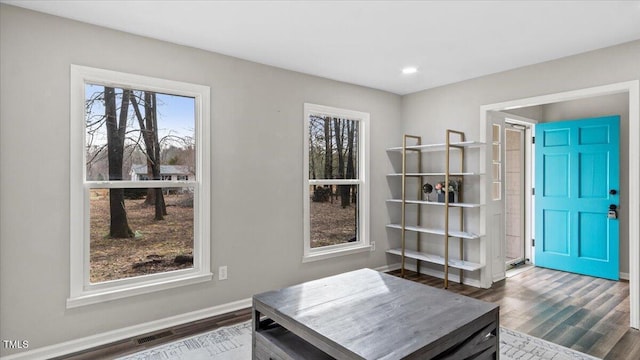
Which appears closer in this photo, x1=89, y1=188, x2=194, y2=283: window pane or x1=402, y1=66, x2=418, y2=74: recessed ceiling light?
x1=89, y1=188, x2=194, y2=283: window pane

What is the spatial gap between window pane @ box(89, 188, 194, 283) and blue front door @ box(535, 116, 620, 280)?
4627 millimetres

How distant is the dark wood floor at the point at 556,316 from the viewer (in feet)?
8.67

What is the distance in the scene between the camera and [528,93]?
3.61 meters

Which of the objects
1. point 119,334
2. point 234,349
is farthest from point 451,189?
point 119,334

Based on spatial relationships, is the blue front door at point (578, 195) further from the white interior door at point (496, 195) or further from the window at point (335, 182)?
the window at point (335, 182)

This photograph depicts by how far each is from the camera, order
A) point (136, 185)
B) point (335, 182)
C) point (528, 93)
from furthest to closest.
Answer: point (335, 182)
point (528, 93)
point (136, 185)

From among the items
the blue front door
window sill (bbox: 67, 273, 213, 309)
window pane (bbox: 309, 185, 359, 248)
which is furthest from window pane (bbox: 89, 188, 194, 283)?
the blue front door

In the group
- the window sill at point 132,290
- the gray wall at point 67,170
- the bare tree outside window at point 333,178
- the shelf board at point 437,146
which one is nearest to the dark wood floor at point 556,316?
the gray wall at point 67,170

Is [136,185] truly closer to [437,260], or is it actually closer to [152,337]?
[152,337]

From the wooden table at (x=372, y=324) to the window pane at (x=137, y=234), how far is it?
1.31m

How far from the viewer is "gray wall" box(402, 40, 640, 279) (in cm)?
308

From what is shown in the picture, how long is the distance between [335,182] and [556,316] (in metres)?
2.53

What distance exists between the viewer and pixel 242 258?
339 centimetres

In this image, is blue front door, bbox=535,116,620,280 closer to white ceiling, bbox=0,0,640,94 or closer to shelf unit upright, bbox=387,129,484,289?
shelf unit upright, bbox=387,129,484,289
